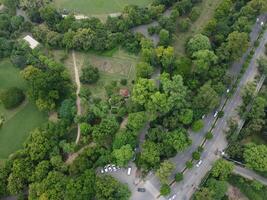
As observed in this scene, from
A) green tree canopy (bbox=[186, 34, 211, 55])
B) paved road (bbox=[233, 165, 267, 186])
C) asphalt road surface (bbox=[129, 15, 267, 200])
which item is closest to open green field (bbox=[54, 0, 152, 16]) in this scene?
green tree canopy (bbox=[186, 34, 211, 55])

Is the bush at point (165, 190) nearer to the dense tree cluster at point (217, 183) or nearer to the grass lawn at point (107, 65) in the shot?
the dense tree cluster at point (217, 183)

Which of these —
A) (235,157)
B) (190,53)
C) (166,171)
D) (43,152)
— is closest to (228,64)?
(190,53)

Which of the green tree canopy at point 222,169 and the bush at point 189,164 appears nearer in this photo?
the green tree canopy at point 222,169

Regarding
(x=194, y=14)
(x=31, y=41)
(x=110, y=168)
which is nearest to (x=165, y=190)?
(x=110, y=168)

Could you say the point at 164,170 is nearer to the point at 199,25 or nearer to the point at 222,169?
the point at 222,169

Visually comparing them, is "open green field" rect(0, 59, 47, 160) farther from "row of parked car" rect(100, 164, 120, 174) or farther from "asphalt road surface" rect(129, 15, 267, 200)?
"asphalt road surface" rect(129, 15, 267, 200)

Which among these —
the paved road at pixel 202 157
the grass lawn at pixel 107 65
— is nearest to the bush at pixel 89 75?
the grass lawn at pixel 107 65
